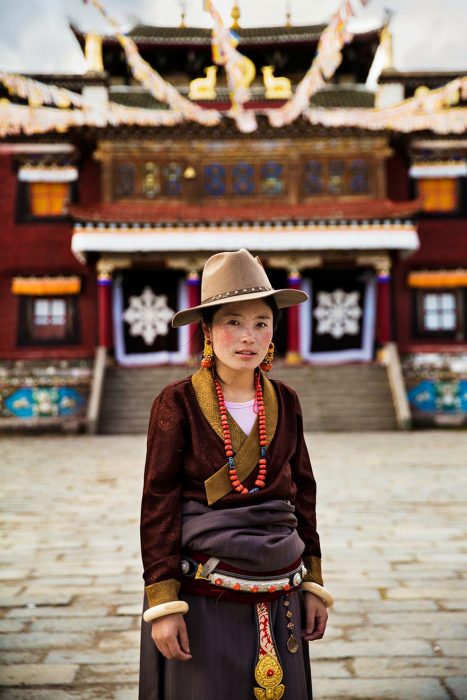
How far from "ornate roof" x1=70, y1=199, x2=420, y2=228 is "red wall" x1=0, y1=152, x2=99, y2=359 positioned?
190cm

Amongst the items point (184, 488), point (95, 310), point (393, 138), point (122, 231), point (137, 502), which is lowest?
point (137, 502)

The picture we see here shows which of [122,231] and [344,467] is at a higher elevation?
[122,231]

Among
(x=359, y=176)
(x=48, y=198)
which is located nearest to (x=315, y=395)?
(x=359, y=176)

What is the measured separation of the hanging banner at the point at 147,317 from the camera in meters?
18.8

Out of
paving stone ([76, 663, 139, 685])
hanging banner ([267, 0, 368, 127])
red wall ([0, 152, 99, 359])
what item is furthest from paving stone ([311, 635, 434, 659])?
red wall ([0, 152, 99, 359])

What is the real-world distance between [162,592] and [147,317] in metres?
17.4

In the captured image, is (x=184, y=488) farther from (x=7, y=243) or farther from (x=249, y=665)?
(x=7, y=243)

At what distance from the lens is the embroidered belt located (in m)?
1.86

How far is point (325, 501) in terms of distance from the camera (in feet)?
22.5

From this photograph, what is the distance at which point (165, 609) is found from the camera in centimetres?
179

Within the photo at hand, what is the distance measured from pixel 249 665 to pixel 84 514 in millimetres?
4796

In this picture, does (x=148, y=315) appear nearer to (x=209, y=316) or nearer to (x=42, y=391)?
(x=42, y=391)

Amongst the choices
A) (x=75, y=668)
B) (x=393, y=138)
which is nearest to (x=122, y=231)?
(x=393, y=138)

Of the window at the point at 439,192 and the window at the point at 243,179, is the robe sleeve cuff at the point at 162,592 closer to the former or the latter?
the window at the point at 243,179
